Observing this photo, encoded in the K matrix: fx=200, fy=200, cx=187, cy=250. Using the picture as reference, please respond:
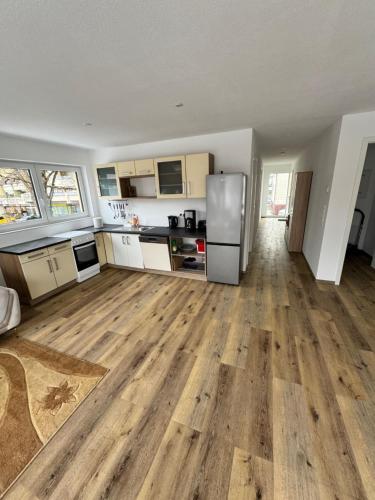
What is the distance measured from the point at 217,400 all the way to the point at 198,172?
3066 millimetres

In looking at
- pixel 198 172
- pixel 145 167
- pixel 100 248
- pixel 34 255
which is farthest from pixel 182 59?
pixel 100 248

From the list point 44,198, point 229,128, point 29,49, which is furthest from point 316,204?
point 44,198

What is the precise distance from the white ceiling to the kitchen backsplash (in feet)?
5.22

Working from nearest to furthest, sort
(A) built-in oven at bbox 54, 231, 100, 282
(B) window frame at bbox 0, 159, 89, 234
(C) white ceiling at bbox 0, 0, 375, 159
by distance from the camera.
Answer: (C) white ceiling at bbox 0, 0, 375, 159 < (B) window frame at bbox 0, 159, 89, 234 < (A) built-in oven at bbox 54, 231, 100, 282

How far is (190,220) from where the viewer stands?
12.4ft

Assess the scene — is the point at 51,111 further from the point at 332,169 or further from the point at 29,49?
the point at 332,169

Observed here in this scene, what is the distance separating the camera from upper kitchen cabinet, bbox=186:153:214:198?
3.29 m

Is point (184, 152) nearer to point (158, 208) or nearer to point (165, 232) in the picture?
point (158, 208)

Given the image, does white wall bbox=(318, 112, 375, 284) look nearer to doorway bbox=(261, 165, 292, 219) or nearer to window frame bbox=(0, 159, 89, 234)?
window frame bbox=(0, 159, 89, 234)

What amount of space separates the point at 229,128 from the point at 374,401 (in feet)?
11.8

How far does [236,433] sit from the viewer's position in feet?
4.66

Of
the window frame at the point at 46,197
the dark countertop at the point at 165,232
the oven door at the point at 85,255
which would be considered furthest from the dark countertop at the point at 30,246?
the dark countertop at the point at 165,232

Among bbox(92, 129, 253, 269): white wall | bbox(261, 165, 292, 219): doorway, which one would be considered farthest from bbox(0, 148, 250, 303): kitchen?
bbox(261, 165, 292, 219): doorway

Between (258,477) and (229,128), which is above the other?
(229,128)
